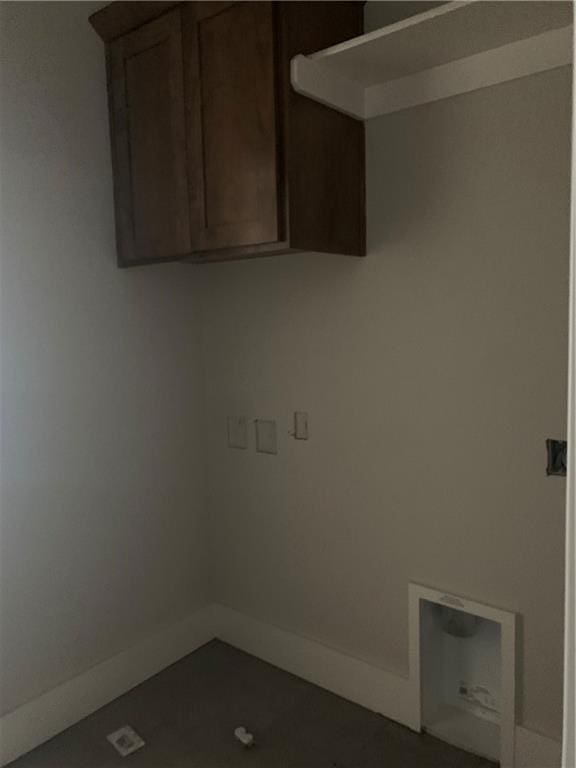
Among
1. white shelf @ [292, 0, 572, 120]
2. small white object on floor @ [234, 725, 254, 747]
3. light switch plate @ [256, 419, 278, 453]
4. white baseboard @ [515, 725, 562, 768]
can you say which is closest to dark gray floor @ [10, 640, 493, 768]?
small white object on floor @ [234, 725, 254, 747]

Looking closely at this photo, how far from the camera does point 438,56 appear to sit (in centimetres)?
173

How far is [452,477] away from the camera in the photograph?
1908mm

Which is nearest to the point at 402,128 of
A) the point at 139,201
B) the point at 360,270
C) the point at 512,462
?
the point at 360,270

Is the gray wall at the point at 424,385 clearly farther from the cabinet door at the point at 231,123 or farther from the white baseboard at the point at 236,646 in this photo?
the cabinet door at the point at 231,123

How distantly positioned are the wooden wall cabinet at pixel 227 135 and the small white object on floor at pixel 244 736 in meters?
1.57

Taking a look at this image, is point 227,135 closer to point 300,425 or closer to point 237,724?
point 300,425

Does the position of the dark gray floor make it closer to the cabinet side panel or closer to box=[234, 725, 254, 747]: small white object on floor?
box=[234, 725, 254, 747]: small white object on floor

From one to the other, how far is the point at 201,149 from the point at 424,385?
39.7 inches

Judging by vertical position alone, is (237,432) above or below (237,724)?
above

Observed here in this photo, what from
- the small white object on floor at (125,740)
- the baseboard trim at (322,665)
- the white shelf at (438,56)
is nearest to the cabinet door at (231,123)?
the white shelf at (438,56)

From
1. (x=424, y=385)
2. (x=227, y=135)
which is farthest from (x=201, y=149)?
(x=424, y=385)

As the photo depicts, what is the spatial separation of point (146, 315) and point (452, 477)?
50.0 inches

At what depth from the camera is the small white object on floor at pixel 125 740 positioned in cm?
199

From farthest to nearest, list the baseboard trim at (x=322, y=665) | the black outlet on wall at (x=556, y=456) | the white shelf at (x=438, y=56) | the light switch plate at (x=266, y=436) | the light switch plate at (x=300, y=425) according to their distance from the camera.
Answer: the light switch plate at (x=266, y=436) < the light switch plate at (x=300, y=425) < the baseboard trim at (x=322, y=665) < the black outlet on wall at (x=556, y=456) < the white shelf at (x=438, y=56)
